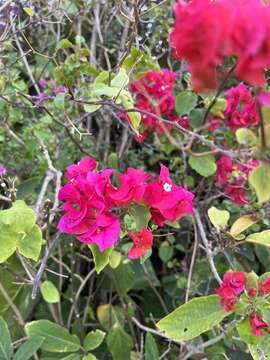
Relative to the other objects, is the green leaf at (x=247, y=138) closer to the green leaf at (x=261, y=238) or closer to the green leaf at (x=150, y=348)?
the green leaf at (x=261, y=238)

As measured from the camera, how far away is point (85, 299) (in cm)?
180

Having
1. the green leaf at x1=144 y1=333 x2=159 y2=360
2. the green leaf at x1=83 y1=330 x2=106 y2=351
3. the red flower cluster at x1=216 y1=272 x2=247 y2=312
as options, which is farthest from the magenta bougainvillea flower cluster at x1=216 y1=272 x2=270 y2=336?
the green leaf at x1=83 y1=330 x2=106 y2=351

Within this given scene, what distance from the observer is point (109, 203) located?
0.96 m

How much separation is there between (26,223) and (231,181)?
0.72 metres

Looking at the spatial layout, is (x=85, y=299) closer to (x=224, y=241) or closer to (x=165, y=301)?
(x=165, y=301)

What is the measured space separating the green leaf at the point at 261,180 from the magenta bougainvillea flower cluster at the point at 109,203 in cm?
32

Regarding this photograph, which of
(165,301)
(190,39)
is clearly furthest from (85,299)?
(190,39)

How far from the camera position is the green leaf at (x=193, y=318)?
1.01 meters

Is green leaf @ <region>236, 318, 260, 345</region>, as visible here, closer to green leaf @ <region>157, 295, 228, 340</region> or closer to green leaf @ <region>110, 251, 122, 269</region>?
green leaf @ <region>157, 295, 228, 340</region>

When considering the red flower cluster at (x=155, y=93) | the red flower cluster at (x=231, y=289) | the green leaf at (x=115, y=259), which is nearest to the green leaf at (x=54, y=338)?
the green leaf at (x=115, y=259)

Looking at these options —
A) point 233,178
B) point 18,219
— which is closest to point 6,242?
point 18,219

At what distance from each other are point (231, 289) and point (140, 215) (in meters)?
0.22

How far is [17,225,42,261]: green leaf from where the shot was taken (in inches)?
39.1

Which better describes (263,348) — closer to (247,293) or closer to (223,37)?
(247,293)
